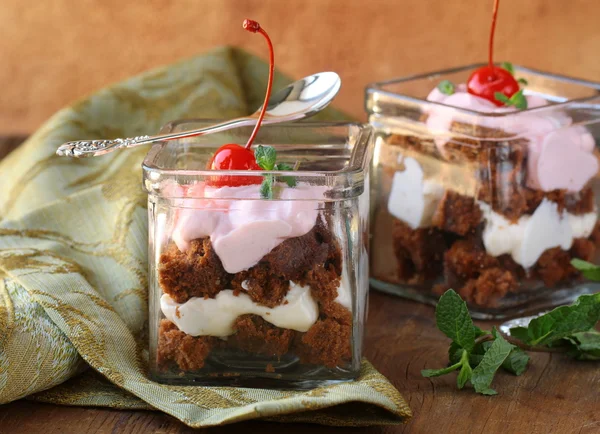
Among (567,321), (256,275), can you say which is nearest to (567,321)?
(567,321)

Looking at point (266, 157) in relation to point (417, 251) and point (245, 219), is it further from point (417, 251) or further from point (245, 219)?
point (417, 251)

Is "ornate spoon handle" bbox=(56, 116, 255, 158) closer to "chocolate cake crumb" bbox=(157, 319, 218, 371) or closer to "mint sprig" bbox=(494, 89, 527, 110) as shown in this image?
"chocolate cake crumb" bbox=(157, 319, 218, 371)

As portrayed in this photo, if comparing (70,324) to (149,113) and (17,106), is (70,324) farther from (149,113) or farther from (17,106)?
(17,106)

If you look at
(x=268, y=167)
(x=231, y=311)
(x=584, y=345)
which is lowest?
(x=584, y=345)

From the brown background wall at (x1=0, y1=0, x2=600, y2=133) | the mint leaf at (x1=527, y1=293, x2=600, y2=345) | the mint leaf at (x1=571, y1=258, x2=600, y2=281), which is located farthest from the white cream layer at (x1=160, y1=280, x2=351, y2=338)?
the brown background wall at (x1=0, y1=0, x2=600, y2=133)

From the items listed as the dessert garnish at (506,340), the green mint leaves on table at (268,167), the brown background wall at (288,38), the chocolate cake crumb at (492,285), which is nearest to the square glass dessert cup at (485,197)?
the chocolate cake crumb at (492,285)
